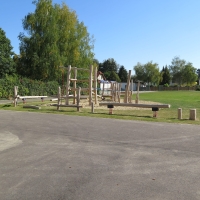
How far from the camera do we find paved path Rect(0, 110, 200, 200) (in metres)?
4.06

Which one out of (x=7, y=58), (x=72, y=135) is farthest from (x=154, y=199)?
(x=7, y=58)

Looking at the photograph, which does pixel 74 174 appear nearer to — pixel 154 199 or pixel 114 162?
pixel 114 162

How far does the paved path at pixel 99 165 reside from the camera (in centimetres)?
406

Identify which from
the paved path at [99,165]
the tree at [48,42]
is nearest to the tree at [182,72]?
the tree at [48,42]

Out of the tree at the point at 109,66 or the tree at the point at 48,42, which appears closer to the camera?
the tree at the point at 48,42

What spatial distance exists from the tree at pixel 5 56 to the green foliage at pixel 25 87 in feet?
18.1

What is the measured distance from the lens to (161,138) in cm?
819

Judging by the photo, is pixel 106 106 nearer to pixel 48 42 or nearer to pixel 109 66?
pixel 48 42

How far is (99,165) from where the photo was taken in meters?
5.37

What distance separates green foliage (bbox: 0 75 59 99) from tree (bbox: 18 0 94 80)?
3524 millimetres

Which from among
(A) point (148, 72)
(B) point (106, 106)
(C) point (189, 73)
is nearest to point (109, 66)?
(A) point (148, 72)

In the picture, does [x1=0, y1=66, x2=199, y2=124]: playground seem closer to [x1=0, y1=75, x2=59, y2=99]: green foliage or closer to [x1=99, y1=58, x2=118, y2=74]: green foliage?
[x1=0, y1=75, x2=59, y2=99]: green foliage

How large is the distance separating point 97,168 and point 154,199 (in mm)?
1577

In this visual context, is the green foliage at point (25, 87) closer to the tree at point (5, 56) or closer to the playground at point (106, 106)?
the tree at point (5, 56)
